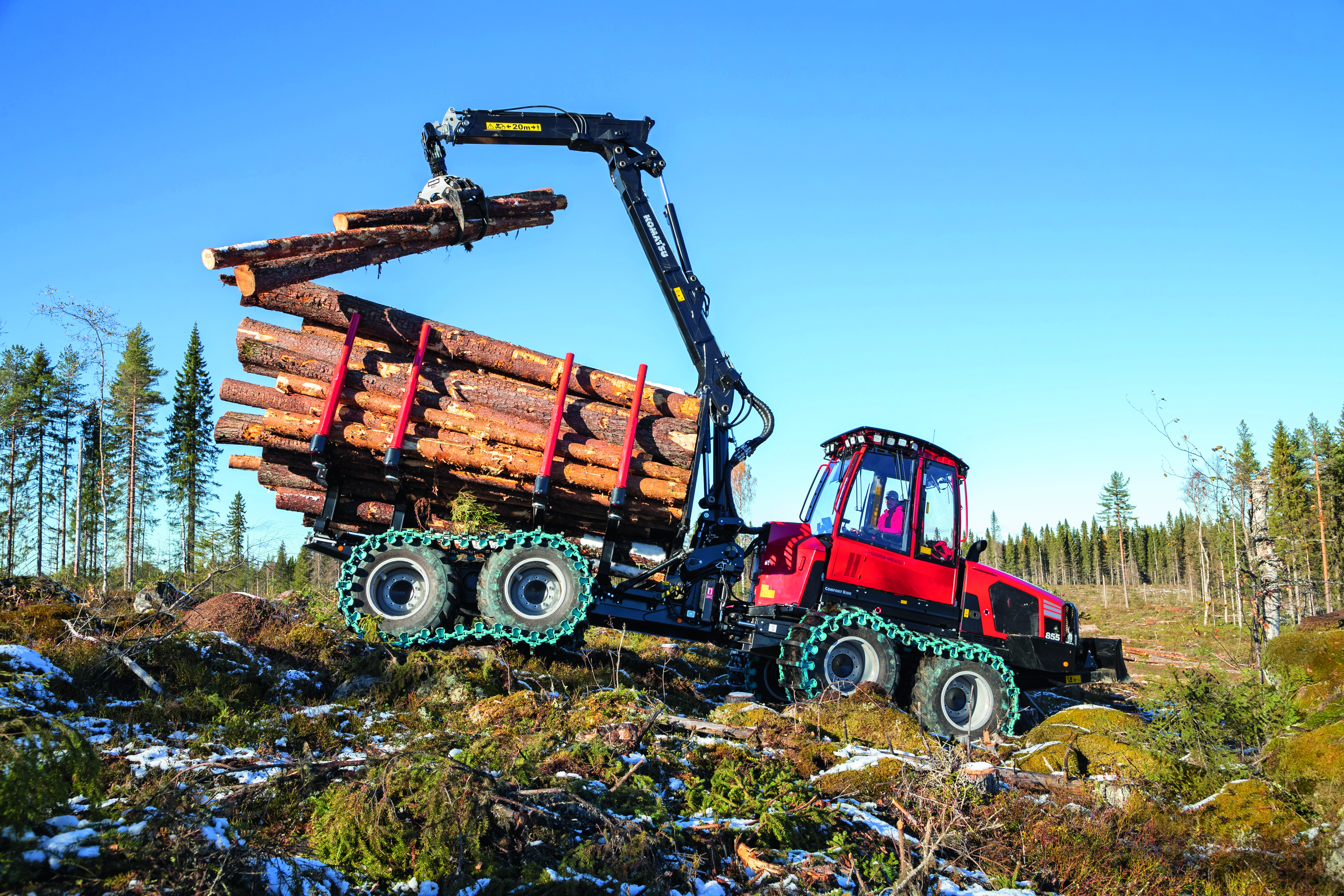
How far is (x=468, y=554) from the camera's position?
366 inches

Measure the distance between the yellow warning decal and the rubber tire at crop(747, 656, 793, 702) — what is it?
777 centimetres

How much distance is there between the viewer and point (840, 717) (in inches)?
334

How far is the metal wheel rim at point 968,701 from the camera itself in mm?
9812

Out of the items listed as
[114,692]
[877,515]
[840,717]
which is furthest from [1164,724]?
[114,692]

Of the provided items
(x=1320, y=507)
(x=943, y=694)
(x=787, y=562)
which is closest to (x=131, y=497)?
(x=787, y=562)

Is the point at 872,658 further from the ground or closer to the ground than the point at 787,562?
closer to the ground

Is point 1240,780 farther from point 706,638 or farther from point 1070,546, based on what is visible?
point 1070,546

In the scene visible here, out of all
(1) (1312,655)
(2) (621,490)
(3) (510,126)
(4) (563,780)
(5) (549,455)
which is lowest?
(4) (563,780)

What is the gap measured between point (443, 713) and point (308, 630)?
2464 millimetres

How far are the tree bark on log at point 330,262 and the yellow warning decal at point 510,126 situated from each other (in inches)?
43.1

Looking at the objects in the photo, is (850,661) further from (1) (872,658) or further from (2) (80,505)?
(2) (80,505)

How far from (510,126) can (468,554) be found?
17.9 feet

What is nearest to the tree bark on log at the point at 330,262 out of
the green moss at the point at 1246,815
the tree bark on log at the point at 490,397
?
the tree bark on log at the point at 490,397

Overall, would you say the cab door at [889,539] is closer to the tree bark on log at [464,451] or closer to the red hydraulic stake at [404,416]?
the tree bark on log at [464,451]
